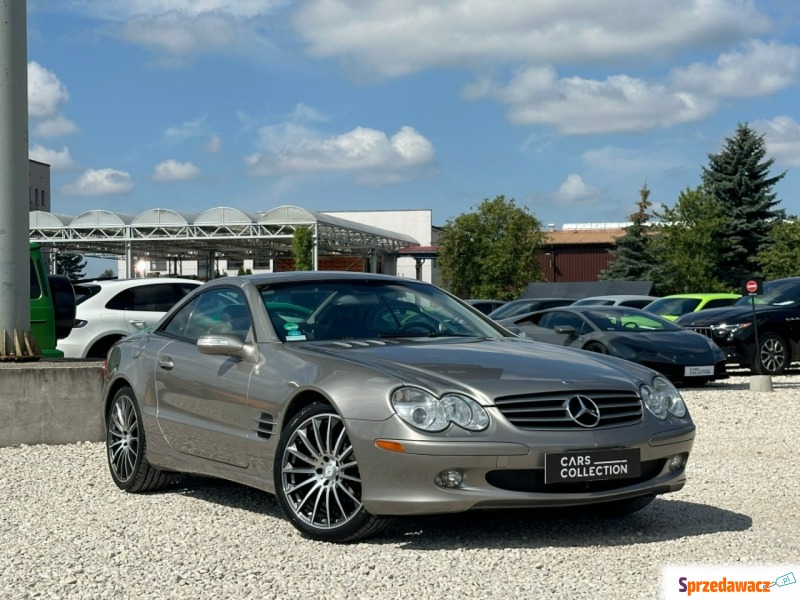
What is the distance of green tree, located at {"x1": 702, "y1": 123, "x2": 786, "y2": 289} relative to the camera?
56000 millimetres

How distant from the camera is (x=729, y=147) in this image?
185 ft

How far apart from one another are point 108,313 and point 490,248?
181 ft

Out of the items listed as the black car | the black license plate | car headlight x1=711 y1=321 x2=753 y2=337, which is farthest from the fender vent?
car headlight x1=711 y1=321 x2=753 y2=337

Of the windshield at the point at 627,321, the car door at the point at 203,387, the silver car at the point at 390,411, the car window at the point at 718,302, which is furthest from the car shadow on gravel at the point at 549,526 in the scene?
the car window at the point at 718,302

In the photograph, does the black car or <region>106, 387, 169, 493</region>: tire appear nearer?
<region>106, 387, 169, 493</region>: tire

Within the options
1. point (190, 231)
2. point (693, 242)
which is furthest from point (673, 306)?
point (190, 231)

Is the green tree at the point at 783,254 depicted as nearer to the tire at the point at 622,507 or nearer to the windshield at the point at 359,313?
the windshield at the point at 359,313

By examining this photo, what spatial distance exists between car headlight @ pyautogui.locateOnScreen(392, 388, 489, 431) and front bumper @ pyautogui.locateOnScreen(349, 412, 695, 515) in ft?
0.24

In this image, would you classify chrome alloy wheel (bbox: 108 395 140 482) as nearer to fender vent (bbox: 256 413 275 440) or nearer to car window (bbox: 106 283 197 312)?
fender vent (bbox: 256 413 275 440)

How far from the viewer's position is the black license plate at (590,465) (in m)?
5.60

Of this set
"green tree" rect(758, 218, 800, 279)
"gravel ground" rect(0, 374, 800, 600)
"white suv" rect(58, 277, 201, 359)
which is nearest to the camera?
"gravel ground" rect(0, 374, 800, 600)

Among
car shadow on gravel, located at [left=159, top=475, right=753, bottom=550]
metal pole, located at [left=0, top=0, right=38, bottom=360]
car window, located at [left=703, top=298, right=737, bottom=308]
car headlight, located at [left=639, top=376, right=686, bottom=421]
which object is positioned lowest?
car shadow on gravel, located at [left=159, top=475, right=753, bottom=550]

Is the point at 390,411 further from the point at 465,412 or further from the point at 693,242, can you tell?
the point at 693,242

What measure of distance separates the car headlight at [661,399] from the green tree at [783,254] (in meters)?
47.5
